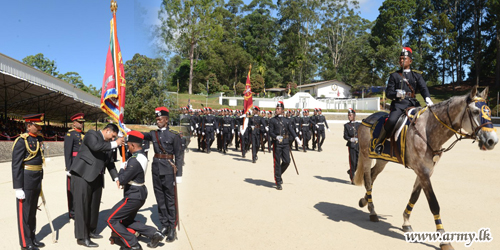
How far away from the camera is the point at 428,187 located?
528 cm

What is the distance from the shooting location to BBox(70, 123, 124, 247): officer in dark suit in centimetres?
517

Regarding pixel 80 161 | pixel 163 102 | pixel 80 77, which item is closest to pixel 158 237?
pixel 80 161

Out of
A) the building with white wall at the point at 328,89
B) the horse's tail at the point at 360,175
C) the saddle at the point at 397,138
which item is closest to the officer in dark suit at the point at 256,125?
the horse's tail at the point at 360,175

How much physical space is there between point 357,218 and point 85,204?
15.8 ft

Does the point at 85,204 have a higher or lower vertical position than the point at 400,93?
lower

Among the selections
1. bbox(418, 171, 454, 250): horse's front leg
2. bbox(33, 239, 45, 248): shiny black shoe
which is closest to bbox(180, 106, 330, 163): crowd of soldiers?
bbox(418, 171, 454, 250): horse's front leg

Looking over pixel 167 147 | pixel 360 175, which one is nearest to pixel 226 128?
pixel 360 175

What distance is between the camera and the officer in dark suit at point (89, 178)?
5172mm

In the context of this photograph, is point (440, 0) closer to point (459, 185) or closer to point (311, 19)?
point (311, 19)

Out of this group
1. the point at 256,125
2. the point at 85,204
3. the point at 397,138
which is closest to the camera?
the point at 85,204

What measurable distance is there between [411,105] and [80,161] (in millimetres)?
5889

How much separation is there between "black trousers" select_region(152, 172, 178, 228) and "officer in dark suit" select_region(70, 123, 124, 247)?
0.90 m

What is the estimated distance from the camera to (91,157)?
536cm

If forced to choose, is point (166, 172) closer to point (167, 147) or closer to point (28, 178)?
point (167, 147)
